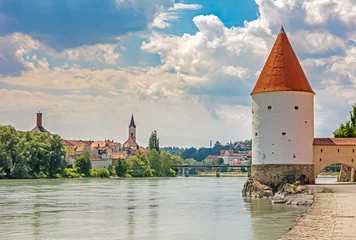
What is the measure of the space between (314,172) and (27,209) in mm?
16349

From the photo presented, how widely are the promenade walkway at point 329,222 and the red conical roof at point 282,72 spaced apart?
33.8 feet

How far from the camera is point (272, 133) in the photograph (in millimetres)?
32938

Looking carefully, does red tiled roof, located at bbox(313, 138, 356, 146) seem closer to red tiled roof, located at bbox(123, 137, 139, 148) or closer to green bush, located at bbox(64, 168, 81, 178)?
green bush, located at bbox(64, 168, 81, 178)

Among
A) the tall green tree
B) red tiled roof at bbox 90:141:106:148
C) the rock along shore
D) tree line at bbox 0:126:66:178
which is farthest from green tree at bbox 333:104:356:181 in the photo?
red tiled roof at bbox 90:141:106:148

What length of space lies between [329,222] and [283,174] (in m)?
16.8

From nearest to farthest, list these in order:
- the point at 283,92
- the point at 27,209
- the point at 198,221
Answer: the point at 198,221 → the point at 27,209 → the point at 283,92

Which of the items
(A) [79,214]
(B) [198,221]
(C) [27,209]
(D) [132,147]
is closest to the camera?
(B) [198,221]

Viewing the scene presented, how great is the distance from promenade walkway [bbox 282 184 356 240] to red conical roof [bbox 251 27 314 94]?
33.8 ft

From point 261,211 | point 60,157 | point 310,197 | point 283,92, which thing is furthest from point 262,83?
point 60,157


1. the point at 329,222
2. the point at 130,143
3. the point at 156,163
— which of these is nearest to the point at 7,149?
the point at 156,163

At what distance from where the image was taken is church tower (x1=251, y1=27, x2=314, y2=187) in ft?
107

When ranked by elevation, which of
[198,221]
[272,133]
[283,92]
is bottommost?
[198,221]

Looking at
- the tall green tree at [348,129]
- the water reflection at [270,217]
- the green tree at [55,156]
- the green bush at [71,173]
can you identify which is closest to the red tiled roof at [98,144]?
the green bush at [71,173]

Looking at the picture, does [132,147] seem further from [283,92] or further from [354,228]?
[354,228]
